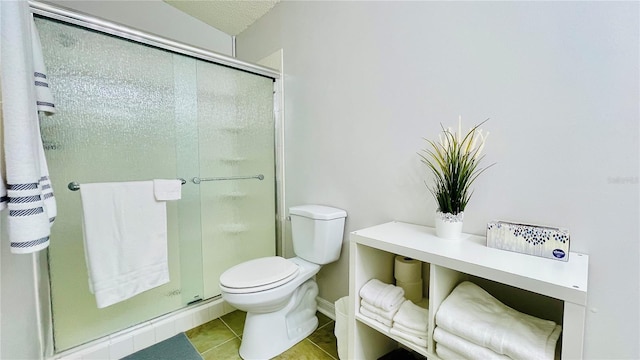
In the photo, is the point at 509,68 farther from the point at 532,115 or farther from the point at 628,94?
the point at 628,94

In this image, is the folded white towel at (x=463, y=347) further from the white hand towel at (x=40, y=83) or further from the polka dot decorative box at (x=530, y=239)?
the white hand towel at (x=40, y=83)

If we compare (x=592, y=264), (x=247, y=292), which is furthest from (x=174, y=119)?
(x=592, y=264)

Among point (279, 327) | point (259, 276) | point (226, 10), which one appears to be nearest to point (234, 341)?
point (279, 327)

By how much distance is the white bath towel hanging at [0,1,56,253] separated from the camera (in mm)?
641

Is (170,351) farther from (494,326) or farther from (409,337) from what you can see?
(494,326)

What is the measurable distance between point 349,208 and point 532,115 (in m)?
0.93

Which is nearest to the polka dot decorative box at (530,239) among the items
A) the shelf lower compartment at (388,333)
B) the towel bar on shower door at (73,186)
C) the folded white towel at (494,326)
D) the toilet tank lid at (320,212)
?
the folded white towel at (494,326)

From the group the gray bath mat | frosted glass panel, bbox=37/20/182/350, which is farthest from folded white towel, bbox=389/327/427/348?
frosted glass panel, bbox=37/20/182/350

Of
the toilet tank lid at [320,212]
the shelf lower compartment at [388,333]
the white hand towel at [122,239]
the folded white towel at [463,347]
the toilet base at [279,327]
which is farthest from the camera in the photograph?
the toilet tank lid at [320,212]

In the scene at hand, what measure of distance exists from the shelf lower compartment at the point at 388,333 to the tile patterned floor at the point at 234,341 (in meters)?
0.38

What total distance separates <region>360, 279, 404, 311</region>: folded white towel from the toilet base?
0.52m

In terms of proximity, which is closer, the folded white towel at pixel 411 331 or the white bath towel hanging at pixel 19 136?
the white bath towel hanging at pixel 19 136

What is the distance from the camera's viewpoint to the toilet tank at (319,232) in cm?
148

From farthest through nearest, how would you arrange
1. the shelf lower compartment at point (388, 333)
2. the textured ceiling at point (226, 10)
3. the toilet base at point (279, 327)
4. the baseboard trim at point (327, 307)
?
the textured ceiling at point (226, 10) < the baseboard trim at point (327, 307) < the toilet base at point (279, 327) < the shelf lower compartment at point (388, 333)
